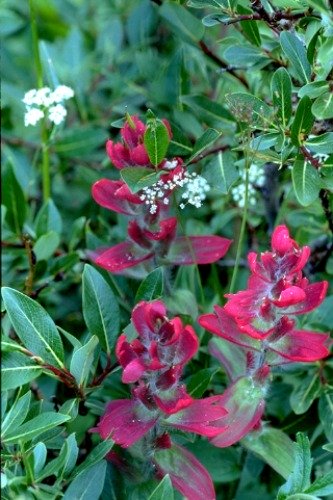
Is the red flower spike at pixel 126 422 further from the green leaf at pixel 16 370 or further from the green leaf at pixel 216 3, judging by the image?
the green leaf at pixel 216 3

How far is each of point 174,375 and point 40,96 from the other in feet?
1.43

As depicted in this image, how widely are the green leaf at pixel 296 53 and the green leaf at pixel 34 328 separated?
0.36 m

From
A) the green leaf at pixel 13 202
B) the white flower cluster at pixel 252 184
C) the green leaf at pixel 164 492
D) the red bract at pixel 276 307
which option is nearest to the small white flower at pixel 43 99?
the green leaf at pixel 13 202

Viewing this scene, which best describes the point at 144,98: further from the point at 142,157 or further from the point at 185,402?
the point at 185,402

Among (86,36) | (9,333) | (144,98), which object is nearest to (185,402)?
(9,333)

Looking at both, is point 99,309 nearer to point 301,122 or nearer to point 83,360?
point 83,360

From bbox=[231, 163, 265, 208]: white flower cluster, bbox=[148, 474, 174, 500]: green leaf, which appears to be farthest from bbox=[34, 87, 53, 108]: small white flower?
bbox=[148, 474, 174, 500]: green leaf

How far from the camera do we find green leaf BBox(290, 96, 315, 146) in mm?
879

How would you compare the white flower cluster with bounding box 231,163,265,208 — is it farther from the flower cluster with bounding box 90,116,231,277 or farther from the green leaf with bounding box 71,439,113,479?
the green leaf with bounding box 71,439,113,479

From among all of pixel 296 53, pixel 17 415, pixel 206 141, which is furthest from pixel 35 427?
pixel 296 53

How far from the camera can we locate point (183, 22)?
1113 millimetres

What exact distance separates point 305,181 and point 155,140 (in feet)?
0.52

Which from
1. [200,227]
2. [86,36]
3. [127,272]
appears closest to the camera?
[127,272]

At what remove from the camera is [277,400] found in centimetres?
110
